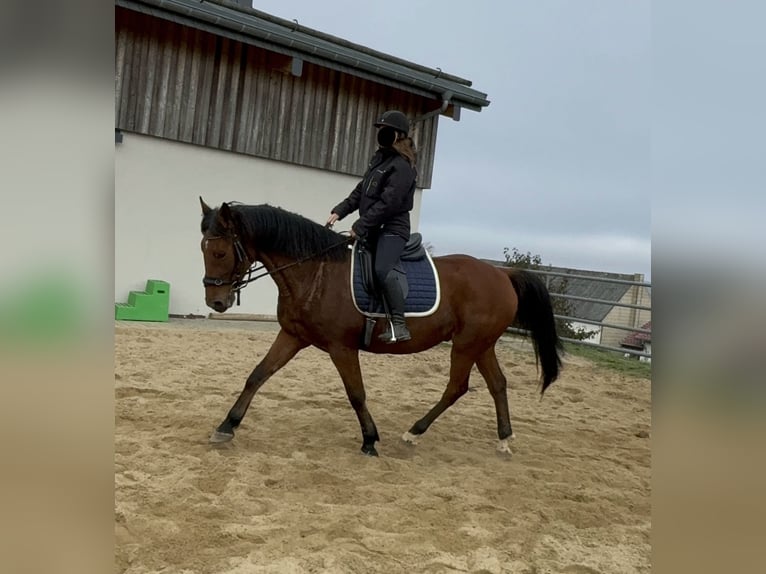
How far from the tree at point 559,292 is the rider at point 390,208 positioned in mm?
5918

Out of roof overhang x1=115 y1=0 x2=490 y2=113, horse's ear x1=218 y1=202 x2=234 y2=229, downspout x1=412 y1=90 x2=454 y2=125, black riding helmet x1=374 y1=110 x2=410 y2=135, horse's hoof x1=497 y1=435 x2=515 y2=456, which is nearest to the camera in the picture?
horse's ear x1=218 y1=202 x2=234 y2=229

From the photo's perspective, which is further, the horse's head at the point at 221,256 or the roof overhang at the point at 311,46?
the roof overhang at the point at 311,46

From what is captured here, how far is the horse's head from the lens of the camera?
3453 mm

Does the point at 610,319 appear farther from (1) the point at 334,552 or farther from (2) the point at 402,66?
(1) the point at 334,552

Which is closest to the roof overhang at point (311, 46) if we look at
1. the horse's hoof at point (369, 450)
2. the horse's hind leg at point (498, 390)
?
the horse's hind leg at point (498, 390)

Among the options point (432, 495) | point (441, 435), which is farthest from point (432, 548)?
point (441, 435)

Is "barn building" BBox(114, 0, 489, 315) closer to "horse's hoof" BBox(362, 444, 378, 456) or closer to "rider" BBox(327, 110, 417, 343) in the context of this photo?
"rider" BBox(327, 110, 417, 343)

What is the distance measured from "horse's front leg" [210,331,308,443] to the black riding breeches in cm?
73

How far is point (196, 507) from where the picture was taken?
8.82 ft

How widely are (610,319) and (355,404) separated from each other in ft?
27.0

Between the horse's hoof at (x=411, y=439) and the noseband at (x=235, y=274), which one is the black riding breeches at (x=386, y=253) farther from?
the horse's hoof at (x=411, y=439)

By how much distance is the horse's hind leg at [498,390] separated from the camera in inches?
160

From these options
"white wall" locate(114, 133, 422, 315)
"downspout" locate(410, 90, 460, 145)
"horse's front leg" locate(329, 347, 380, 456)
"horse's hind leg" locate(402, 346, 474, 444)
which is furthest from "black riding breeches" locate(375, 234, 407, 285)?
"downspout" locate(410, 90, 460, 145)

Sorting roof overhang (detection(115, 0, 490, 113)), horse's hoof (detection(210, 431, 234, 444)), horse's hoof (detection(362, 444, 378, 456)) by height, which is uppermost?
roof overhang (detection(115, 0, 490, 113))
